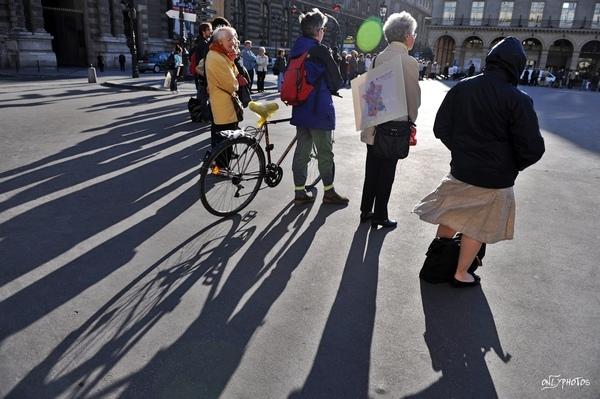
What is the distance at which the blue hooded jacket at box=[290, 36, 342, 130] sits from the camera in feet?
15.0

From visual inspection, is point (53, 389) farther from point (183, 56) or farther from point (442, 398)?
point (183, 56)

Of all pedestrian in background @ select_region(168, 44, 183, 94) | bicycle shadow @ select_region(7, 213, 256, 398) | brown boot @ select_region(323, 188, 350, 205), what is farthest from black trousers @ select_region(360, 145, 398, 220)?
pedestrian in background @ select_region(168, 44, 183, 94)

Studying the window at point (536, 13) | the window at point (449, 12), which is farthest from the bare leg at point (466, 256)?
the window at point (449, 12)

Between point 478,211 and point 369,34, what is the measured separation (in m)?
68.9

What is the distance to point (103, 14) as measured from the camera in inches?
1252

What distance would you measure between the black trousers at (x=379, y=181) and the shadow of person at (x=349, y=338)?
0.64m

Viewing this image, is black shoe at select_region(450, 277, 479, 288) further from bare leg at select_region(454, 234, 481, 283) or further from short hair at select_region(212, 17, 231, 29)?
short hair at select_region(212, 17, 231, 29)

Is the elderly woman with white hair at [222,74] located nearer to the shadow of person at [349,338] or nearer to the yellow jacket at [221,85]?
the yellow jacket at [221,85]

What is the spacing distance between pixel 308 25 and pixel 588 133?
390 inches

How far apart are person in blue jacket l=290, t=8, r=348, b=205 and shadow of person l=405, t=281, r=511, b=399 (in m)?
1.99

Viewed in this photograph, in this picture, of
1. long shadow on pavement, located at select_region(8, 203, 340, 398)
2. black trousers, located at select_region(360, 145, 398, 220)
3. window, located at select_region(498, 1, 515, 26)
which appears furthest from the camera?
window, located at select_region(498, 1, 515, 26)

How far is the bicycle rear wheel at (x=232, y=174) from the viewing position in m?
4.62

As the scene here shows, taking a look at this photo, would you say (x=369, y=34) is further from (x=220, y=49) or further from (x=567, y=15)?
(x=220, y=49)

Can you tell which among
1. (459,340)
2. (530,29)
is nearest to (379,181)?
(459,340)
